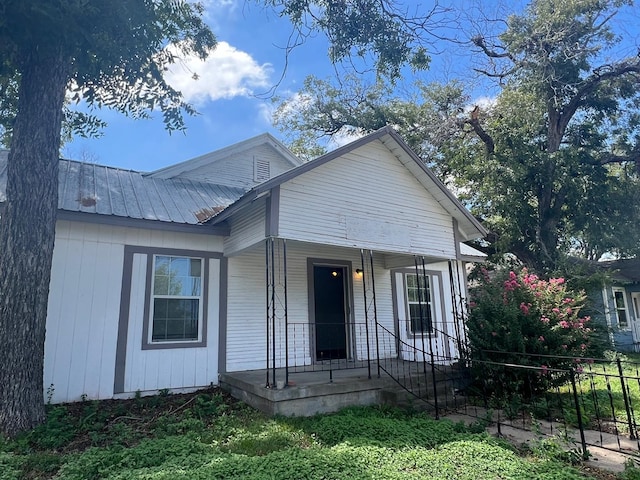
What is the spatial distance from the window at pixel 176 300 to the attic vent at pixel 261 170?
4.57m

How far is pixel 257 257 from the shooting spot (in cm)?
862

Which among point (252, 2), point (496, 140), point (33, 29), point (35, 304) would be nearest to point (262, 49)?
point (252, 2)

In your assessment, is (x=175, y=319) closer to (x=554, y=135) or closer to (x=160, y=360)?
(x=160, y=360)

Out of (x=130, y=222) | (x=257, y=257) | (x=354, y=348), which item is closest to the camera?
(x=130, y=222)

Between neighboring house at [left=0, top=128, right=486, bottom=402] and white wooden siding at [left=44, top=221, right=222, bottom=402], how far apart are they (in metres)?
0.02

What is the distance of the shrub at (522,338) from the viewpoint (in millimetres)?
7133

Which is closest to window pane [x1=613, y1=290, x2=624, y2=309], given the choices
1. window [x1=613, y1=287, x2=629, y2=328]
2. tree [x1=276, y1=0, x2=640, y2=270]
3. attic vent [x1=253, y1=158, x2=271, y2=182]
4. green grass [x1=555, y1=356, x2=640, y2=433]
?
window [x1=613, y1=287, x2=629, y2=328]

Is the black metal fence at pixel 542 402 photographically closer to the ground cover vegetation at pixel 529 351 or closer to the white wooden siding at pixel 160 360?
the ground cover vegetation at pixel 529 351

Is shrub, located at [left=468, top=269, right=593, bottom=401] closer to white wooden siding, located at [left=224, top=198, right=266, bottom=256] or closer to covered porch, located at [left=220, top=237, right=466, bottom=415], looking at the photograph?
covered porch, located at [left=220, top=237, right=466, bottom=415]

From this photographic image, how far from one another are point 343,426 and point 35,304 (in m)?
4.40

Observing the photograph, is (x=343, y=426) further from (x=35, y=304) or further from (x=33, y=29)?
(x=33, y=29)

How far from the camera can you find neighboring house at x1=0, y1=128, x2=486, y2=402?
6660mm

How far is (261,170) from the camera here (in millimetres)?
11859

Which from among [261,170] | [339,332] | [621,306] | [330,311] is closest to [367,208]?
[330,311]
